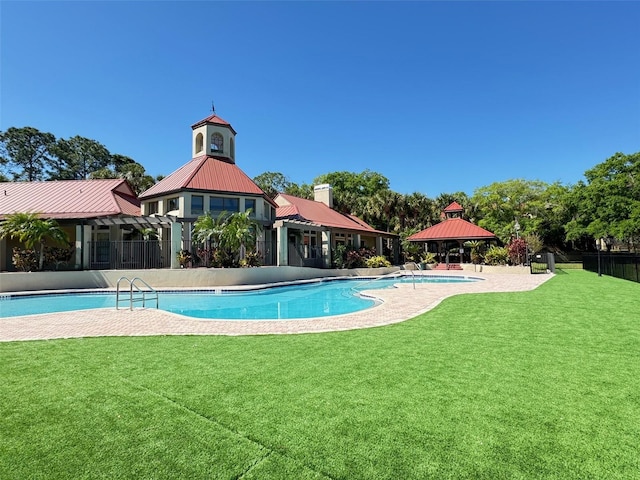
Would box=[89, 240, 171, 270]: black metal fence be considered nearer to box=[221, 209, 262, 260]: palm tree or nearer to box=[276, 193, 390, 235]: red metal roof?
box=[221, 209, 262, 260]: palm tree

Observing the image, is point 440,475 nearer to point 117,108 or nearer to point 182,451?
point 182,451

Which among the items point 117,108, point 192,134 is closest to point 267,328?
point 117,108

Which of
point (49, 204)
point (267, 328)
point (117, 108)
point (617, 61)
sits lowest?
point (267, 328)

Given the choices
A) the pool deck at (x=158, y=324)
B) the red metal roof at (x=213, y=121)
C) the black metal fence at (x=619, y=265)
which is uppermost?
the red metal roof at (x=213, y=121)

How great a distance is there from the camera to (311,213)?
30.5 m

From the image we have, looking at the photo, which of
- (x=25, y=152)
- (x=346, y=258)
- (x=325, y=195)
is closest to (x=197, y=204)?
(x=346, y=258)

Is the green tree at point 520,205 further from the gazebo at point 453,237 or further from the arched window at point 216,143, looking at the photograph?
the arched window at point 216,143

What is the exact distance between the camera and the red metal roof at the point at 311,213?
28.6 m

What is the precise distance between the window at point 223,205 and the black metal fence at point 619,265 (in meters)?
23.6

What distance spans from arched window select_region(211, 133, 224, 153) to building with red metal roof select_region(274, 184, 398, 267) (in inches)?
274

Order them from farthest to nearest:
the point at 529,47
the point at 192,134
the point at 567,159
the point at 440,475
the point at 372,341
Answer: the point at 567,159 < the point at 192,134 < the point at 529,47 < the point at 372,341 < the point at 440,475

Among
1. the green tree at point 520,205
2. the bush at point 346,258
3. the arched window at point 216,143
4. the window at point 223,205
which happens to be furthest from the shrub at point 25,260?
the green tree at point 520,205

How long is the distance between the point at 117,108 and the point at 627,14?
26.6m

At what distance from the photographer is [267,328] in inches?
309
